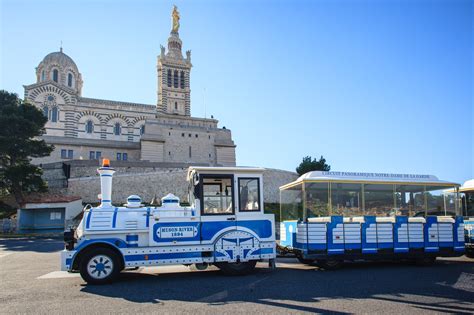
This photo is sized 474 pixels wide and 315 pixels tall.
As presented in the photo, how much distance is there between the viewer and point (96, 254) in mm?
8234

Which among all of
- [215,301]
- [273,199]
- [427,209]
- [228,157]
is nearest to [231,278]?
[215,301]

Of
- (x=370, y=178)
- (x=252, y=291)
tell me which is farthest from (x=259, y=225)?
(x=370, y=178)

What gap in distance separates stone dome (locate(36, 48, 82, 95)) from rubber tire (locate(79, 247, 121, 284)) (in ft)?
185

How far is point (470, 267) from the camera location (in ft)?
34.7

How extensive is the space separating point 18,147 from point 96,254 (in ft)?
85.3

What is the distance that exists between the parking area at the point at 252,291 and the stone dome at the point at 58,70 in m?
56.1

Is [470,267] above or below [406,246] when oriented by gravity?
below

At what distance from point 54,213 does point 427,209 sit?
2652 centimetres

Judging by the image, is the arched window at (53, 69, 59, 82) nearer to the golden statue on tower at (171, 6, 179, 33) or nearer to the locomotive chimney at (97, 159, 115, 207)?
the golden statue on tower at (171, 6, 179, 33)

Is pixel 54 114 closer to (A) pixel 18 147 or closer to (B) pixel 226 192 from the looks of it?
(A) pixel 18 147

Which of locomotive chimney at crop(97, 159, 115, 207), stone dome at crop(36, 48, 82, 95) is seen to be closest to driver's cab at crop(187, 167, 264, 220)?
locomotive chimney at crop(97, 159, 115, 207)

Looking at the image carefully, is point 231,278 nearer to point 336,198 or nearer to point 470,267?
point 336,198

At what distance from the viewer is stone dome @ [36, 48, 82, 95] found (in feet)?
191

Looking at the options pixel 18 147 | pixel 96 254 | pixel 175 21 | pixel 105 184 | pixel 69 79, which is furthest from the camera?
pixel 175 21
